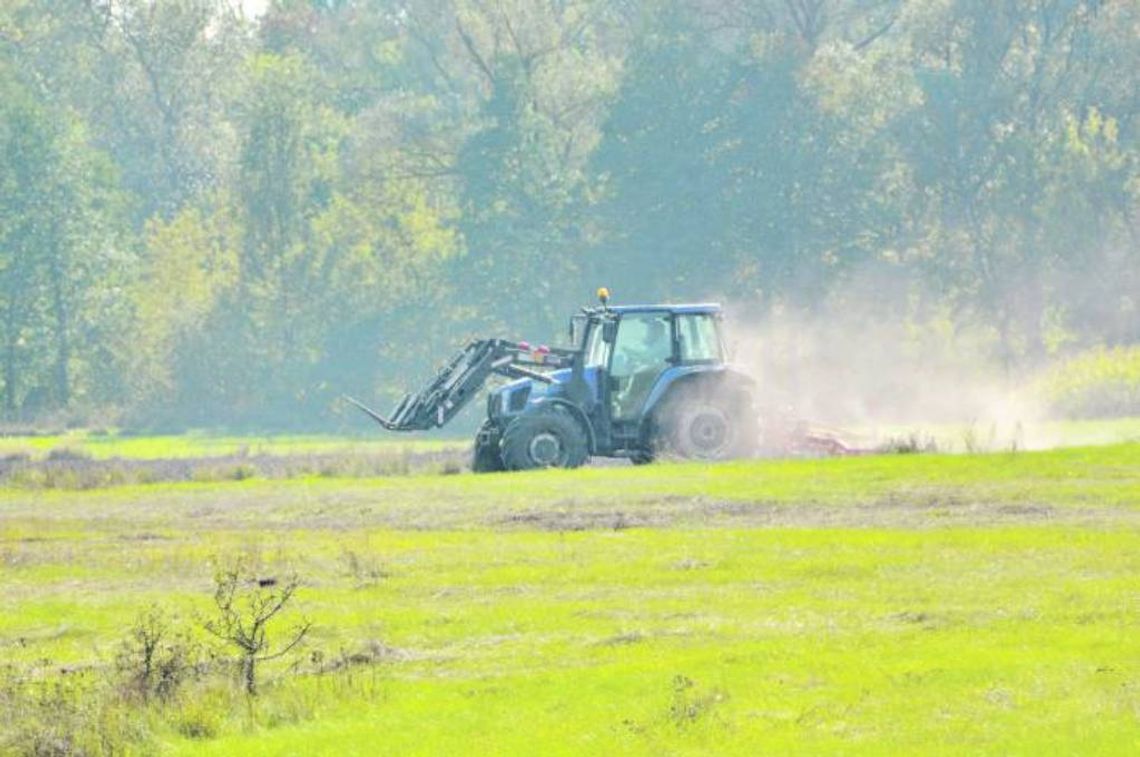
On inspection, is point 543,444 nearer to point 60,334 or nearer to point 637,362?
point 637,362

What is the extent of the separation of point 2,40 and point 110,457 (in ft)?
171

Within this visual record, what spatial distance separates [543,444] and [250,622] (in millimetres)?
20562

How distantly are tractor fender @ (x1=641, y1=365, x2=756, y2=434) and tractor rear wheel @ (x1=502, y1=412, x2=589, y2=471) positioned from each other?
1513 mm

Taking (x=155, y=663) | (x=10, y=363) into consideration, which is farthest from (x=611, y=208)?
(x=155, y=663)

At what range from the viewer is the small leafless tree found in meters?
19.7

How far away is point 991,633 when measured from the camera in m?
20.6

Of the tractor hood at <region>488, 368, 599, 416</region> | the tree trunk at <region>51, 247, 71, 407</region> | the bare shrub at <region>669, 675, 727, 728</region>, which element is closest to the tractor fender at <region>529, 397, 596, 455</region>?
the tractor hood at <region>488, 368, 599, 416</region>

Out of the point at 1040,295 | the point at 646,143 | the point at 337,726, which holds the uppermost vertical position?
the point at 646,143

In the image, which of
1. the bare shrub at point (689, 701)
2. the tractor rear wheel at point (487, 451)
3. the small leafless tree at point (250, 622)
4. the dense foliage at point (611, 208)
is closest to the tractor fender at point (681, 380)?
the tractor rear wheel at point (487, 451)

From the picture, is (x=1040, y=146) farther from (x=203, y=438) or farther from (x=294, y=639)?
(x=294, y=639)

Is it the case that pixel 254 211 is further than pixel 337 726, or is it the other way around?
pixel 254 211

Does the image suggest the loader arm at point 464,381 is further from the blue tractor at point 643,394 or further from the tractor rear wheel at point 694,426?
the tractor rear wheel at point 694,426

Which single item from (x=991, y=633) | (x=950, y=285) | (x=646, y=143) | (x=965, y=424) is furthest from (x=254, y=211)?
(x=991, y=633)

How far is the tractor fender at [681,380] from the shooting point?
43656 millimetres
